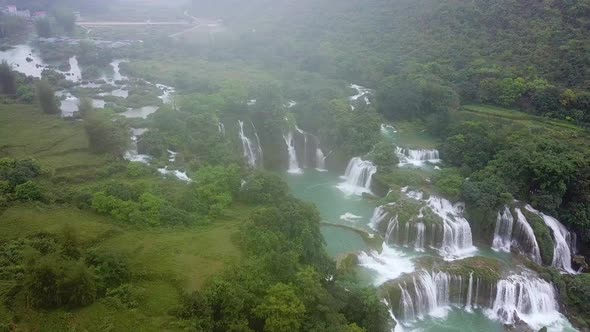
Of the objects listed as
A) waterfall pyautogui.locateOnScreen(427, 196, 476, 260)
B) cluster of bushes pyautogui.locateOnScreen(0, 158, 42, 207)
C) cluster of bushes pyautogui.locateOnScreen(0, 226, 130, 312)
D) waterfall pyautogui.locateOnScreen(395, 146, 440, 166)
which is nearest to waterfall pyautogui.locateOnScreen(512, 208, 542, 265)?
waterfall pyautogui.locateOnScreen(427, 196, 476, 260)

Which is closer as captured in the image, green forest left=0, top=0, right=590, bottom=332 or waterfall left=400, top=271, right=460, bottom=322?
green forest left=0, top=0, right=590, bottom=332

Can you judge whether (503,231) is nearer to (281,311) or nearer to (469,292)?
(469,292)

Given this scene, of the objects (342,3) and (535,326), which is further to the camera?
(342,3)

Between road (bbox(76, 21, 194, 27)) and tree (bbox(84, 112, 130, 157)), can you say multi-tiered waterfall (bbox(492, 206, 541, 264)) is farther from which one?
road (bbox(76, 21, 194, 27))

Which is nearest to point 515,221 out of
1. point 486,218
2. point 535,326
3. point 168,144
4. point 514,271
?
point 486,218

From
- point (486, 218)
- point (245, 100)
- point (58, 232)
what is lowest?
point (486, 218)

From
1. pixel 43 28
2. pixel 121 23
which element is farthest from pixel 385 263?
pixel 121 23

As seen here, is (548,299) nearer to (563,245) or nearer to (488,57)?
(563,245)
